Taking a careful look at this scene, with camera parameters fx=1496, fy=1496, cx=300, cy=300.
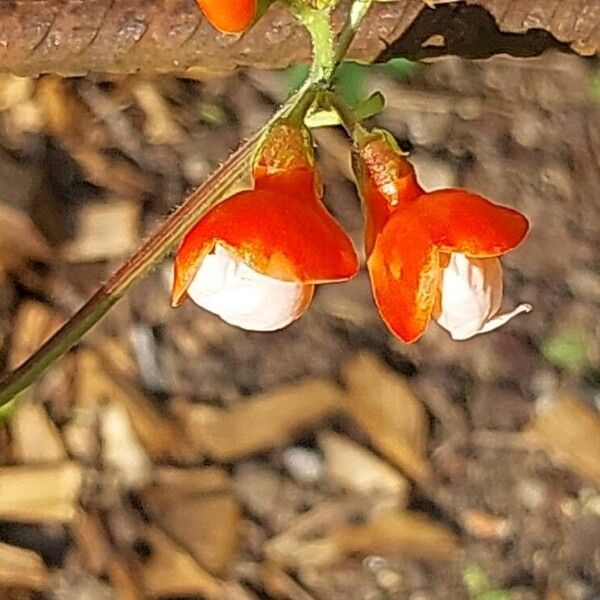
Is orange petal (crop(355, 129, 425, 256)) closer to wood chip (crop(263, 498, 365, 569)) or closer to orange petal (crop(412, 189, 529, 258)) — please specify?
orange petal (crop(412, 189, 529, 258))

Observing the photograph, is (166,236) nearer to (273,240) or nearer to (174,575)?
(273,240)

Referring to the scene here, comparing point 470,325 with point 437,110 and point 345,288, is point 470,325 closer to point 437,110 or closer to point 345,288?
point 345,288

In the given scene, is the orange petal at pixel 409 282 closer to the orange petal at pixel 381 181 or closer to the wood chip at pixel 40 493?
the orange petal at pixel 381 181

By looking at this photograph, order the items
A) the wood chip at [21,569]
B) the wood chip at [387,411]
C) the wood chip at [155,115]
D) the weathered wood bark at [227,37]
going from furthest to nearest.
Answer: the wood chip at [155,115]
the wood chip at [387,411]
the wood chip at [21,569]
the weathered wood bark at [227,37]

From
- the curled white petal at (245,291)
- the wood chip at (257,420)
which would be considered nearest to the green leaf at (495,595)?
the wood chip at (257,420)

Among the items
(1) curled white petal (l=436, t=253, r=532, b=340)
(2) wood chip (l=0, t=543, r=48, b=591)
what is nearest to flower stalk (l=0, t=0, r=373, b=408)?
(1) curled white petal (l=436, t=253, r=532, b=340)

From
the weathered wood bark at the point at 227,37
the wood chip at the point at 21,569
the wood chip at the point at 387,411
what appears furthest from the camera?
the wood chip at the point at 387,411

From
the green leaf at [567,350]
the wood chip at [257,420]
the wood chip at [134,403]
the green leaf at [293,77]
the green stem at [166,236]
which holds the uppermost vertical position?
the green stem at [166,236]

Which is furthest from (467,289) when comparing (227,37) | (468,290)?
(227,37)
